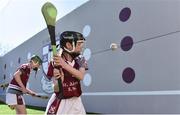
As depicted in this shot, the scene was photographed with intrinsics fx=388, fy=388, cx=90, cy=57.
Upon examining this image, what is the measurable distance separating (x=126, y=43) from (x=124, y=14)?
73cm

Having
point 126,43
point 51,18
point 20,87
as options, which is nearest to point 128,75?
point 126,43

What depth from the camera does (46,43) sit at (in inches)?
612

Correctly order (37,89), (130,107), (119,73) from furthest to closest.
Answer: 1. (37,89)
2. (119,73)
3. (130,107)

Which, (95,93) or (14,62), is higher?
(14,62)

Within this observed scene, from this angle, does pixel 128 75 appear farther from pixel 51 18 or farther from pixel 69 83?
pixel 51 18

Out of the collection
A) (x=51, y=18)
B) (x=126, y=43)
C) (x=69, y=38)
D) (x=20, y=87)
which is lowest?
(x=20, y=87)

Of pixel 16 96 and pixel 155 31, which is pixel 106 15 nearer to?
pixel 155 31

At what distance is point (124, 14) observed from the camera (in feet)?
30.7

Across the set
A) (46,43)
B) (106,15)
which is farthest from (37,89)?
(106,15)

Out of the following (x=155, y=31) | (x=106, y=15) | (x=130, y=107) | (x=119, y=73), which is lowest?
(x=130, y=107)

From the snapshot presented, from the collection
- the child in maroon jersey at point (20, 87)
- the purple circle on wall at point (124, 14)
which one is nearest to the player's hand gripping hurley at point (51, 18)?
the child in maroon jersey at point (20, 87)

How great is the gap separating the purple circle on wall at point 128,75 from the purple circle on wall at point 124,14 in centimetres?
122

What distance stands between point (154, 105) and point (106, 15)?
320 centimetres

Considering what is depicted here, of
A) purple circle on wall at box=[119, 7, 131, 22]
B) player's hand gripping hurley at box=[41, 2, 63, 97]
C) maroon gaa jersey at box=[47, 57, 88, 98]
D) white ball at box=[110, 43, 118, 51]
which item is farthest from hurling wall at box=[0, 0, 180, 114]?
player's hand gripping hurley at box=[41, 2, 63, 97]
